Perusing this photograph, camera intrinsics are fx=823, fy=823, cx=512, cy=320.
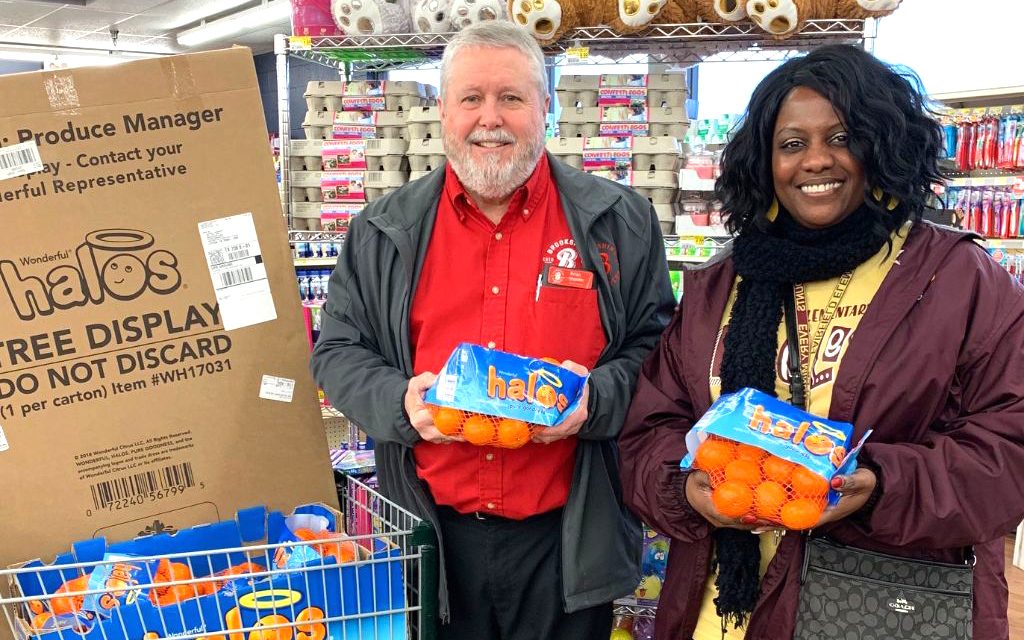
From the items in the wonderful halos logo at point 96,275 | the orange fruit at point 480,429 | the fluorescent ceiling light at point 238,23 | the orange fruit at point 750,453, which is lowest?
the orange fruit at point 480,429

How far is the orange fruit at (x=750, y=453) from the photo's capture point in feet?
4.35

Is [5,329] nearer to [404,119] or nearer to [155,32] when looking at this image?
[404,119]

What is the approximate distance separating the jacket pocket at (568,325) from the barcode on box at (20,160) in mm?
1061

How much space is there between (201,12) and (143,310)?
1215cm

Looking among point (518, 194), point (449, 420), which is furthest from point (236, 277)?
point (518, 194)

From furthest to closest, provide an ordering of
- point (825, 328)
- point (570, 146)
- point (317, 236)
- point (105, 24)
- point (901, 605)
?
1. point (105, 24)
2. point (317, 236)
3. point (570, 146)
4. point (825, 328)
5. point (901, 605)

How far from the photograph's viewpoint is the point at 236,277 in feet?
5.71

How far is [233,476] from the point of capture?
1750 millimetres

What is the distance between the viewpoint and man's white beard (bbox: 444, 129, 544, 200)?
1.90 metres

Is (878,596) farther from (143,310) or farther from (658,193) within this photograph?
(658,193)

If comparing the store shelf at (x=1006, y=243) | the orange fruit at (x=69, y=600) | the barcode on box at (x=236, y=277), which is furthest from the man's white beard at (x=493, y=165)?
the store shelf at (x=1006, y=243)

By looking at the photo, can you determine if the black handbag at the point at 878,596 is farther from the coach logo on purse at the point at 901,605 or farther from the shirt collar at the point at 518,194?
the shirt collar at the point at 518,194

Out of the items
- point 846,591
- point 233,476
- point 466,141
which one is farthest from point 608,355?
point 233,476

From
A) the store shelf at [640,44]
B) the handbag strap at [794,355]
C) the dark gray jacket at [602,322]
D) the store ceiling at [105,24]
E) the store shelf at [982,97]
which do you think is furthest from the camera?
the store ceiling at [105,24]
